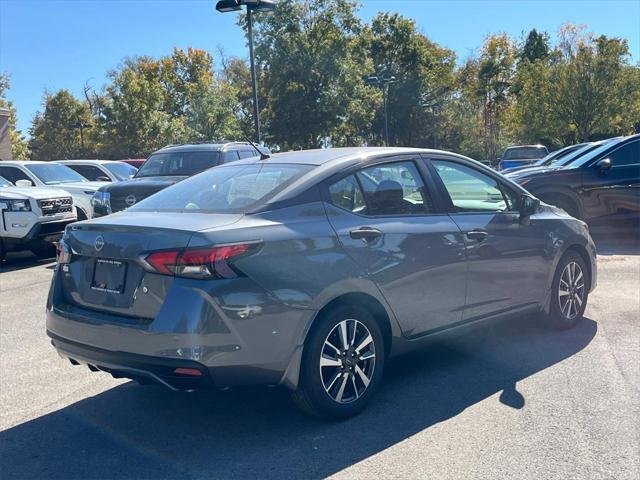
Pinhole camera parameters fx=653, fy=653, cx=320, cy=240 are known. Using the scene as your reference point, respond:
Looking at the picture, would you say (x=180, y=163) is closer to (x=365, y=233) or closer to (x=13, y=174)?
(x=13, y=174)

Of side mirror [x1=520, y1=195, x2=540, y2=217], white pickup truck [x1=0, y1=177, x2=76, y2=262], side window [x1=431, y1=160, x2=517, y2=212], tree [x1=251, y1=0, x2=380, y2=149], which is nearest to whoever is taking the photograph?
side window [x1=431, y1=160, x2=517, y2=212]

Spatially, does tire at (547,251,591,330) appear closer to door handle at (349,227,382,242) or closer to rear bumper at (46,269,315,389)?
door handle at (349,227,382,242)

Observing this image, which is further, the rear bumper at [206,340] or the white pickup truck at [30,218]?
the white pickup truck at [30,218]

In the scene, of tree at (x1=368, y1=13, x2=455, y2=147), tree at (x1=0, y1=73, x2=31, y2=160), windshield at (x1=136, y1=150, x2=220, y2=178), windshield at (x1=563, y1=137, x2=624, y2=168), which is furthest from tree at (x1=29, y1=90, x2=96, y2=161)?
windshield at (x1=563, y1=137, x2=624, y2=168)

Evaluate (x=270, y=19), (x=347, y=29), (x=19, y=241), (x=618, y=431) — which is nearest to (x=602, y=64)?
(x=347, y=29)

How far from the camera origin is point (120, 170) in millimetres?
16500

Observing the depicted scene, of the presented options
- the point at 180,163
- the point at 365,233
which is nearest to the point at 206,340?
the point at 365,233

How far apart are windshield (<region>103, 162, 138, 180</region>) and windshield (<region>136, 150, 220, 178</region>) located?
4.77m

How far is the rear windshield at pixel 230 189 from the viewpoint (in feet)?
13.5

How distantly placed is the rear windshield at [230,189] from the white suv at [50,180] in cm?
852

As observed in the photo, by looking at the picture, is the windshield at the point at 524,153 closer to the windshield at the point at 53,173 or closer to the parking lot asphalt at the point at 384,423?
the windshield at the point at 53,173

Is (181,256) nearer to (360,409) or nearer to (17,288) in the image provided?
(360,409)

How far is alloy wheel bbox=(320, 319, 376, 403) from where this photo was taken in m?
3.93

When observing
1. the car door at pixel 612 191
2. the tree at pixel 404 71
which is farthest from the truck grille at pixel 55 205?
the tree at pixel 404 71
